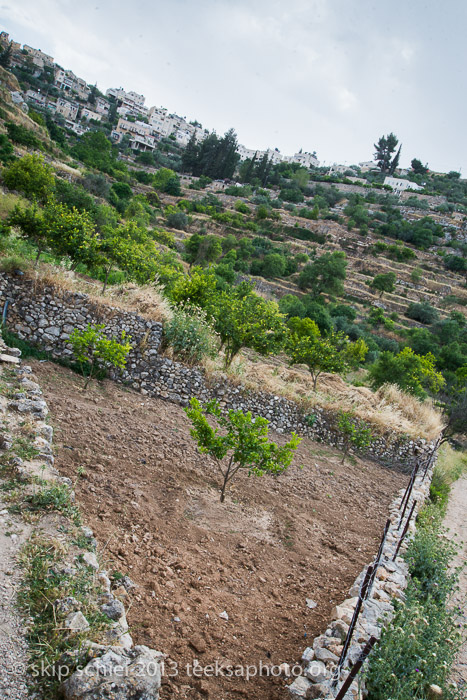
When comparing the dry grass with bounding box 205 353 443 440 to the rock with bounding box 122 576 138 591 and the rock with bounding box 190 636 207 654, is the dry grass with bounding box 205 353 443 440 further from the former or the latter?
the rock with bounding box 190 636 207 654

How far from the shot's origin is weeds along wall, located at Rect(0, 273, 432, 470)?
8352 millimetres

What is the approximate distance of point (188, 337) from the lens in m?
9.59

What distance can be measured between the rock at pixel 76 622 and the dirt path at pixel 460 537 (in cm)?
325

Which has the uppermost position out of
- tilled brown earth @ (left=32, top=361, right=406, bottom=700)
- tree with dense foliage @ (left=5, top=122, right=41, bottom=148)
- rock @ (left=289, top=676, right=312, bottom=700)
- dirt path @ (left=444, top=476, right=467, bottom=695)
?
tree with dense foliage @ (left=5, top=122, right=41, bottom=148)

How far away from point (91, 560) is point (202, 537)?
5.46 ft

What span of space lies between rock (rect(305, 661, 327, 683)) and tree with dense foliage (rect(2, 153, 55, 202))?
81.3ft

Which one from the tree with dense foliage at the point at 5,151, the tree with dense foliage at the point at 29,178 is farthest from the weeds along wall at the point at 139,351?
the tree with dense foliage at the point at 5,151

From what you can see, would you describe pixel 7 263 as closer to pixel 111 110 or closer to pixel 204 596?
pixel 204 596

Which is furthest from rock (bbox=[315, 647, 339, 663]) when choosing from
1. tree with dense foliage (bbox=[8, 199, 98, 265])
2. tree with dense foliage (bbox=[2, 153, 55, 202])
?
tree with dense foliage (bbox=[2, 153, 55, 202])

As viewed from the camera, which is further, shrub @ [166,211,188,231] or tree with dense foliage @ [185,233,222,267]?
shrub @ [166,211,188,231]

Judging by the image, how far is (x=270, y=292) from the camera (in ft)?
124

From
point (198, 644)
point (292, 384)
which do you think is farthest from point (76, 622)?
point (292, 384)

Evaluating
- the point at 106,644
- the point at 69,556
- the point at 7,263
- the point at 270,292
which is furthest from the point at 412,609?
the point at 270,292

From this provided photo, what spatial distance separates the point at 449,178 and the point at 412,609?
413 ft
